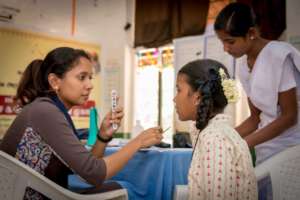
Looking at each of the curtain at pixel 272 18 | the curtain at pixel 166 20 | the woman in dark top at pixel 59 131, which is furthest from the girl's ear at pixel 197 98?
the curtain at pixel 166 20

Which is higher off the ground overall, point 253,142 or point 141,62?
point 141,62

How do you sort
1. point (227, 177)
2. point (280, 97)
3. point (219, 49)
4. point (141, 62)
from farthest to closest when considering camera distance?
point (141, 62) → point (219, 49) → point (280, 97) → point (227, 177)

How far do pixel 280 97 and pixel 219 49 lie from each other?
2.23 metres

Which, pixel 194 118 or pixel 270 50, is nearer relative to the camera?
pixel 194 118

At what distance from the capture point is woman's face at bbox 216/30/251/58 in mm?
1500

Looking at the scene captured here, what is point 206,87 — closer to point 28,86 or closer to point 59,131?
point 59,131

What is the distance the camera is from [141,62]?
447 cm

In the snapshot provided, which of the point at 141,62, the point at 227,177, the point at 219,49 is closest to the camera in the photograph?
the point at 227,177

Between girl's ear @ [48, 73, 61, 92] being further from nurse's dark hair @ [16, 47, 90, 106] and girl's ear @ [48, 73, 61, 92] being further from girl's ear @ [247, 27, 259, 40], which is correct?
girl's ear @ [247, 27, 259, 40]

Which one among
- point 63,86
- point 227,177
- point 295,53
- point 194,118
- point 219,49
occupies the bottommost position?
point 227,177

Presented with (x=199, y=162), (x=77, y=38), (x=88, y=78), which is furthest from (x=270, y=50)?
(x=77, y=38)

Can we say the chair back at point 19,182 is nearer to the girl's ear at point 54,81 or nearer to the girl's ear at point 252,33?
the girl's ear at point 54,81

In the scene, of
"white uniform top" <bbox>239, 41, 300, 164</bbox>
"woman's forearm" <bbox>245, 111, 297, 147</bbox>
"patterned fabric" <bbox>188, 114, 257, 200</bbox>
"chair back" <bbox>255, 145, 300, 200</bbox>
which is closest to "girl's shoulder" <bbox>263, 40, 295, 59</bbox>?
"white uniform top" <bbox>239, 41, 300, 164</bbox>

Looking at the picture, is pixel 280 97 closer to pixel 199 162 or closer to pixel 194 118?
pixel 194 118
